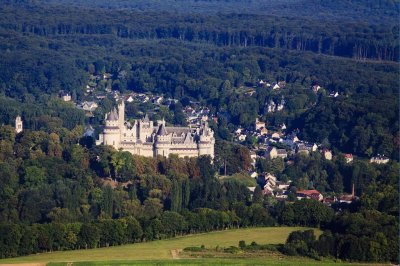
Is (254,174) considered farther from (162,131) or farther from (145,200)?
(145,200)

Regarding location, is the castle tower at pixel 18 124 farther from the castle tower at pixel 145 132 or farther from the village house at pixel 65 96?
the village house at pixel 65 96

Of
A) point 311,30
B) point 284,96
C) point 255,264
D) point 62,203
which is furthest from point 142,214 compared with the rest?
point 311,30

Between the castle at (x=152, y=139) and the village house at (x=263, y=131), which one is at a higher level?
the castle at (x=152, y=139)

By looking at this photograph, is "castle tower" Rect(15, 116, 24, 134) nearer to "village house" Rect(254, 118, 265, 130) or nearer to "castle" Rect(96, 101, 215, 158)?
"castle" Rect(96, 101, 215, 158)

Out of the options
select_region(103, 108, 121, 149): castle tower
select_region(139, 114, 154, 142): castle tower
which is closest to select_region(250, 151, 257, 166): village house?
select_region(139, 114, 154, 142): castle tower

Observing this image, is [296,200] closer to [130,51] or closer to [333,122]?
[333,122]

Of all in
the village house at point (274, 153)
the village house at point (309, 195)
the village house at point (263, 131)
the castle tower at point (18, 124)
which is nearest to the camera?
the village house at point (309, 195)

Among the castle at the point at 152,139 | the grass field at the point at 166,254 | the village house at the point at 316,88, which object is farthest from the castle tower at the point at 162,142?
the village house at the point at 316,88
